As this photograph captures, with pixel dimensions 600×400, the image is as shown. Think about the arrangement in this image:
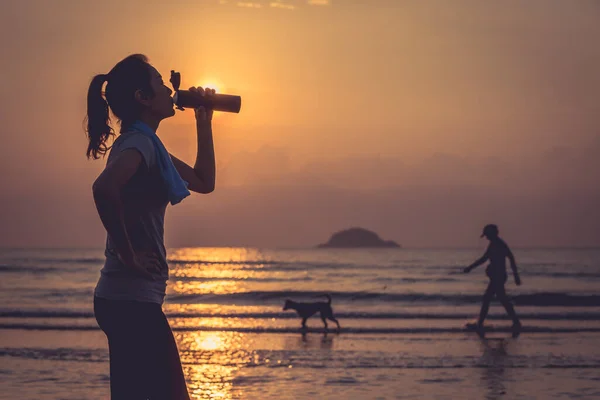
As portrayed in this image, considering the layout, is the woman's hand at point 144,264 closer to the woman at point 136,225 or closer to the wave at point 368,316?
the woman at point 136,225

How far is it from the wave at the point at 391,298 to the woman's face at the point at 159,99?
23.6m

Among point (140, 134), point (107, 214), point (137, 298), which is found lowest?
point (137, 298)

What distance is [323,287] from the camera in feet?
126

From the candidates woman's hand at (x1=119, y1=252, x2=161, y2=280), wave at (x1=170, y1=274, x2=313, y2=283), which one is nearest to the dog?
woman's hand at (x1=119, y1=252, x2=161, y2=280)

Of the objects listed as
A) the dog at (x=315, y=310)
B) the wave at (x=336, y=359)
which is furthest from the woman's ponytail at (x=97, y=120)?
the dog at (x=315, y=310)

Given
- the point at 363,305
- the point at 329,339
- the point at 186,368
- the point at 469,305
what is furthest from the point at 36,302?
the point at 186,368

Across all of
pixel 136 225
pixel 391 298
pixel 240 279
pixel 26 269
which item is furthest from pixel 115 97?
pixel 26 269

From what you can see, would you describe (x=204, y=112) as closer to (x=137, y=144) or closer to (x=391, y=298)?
(x=137, y=144)

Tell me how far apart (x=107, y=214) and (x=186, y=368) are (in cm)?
665

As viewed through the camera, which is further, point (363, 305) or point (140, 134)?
point (363, 305)

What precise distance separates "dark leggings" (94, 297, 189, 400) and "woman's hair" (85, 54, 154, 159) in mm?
574

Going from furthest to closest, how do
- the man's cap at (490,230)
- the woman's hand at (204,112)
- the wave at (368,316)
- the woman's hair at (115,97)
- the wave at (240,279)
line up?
the wave at (240,279) → the wave at (368,316) → the man's cap at (490,230) → the woman's hand at (204,112) → the woman's hair at (115,97)

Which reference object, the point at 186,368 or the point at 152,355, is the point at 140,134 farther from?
the point at 186,368

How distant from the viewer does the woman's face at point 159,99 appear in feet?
10.4
